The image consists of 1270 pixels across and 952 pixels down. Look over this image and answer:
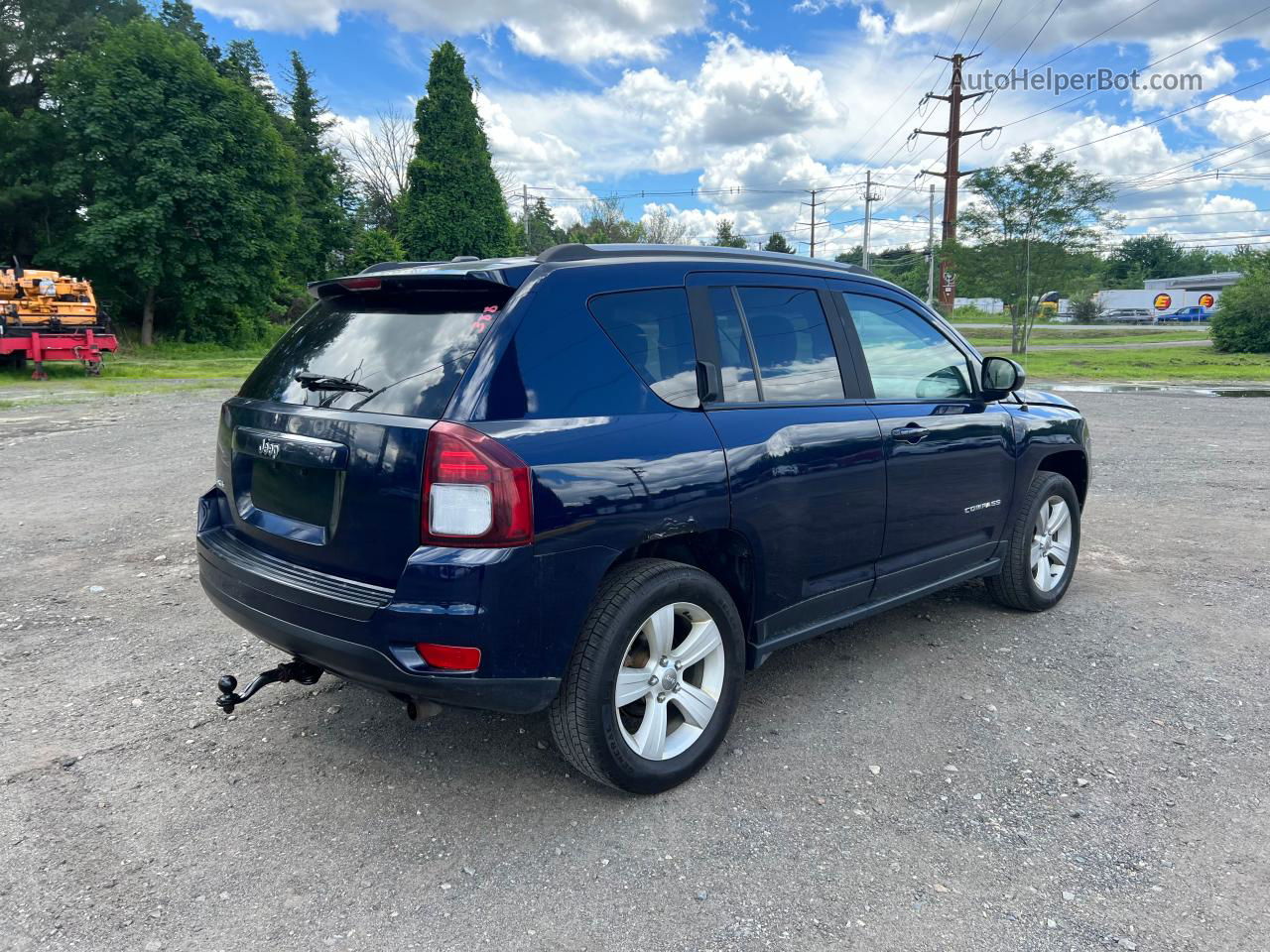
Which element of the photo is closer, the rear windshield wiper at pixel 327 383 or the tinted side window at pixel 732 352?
the rear windshield wiper at pixel 327 383

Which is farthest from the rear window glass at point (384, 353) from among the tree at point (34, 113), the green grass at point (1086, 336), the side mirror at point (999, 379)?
the green grass at point (1086, 336)

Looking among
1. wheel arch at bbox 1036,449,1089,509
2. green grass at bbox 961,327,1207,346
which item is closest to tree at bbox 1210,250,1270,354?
green grass at bbox 961,327,1207,346

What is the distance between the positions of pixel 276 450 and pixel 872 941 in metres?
2.41

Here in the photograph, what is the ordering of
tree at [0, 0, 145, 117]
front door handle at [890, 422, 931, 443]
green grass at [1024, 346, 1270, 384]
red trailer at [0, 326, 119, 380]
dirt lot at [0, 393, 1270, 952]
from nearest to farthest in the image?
1. dirt lot at [0, 393, 1270, 952]
2. front door handle at [890, 422, 931, 443]
3. red trailer at [0, 326, 119, 380]
4. green grass at [1024, 346, 1270, 384]
5. tree at [0, 0, 145, 117]

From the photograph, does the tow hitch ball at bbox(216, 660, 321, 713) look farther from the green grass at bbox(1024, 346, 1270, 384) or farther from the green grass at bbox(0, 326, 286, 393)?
the green grass at bbox(1024, 346, 1270, 384)

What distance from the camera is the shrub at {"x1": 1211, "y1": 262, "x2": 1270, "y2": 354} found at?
1227 inches

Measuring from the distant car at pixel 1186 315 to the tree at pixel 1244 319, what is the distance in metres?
38.1

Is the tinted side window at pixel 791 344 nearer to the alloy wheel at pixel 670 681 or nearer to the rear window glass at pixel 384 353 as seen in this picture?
the alloy wheel at pixel 670 681

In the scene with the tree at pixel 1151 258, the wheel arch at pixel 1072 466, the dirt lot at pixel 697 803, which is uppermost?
the tree at pixel 1151 258

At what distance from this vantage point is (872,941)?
2.30 meters

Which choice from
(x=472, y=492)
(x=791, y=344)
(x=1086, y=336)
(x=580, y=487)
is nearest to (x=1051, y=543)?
(x=791, y=344)

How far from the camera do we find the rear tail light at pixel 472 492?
2520 millimetres

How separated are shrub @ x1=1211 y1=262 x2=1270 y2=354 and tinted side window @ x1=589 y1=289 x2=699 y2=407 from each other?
3619 centimetres

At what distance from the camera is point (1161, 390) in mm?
18938
